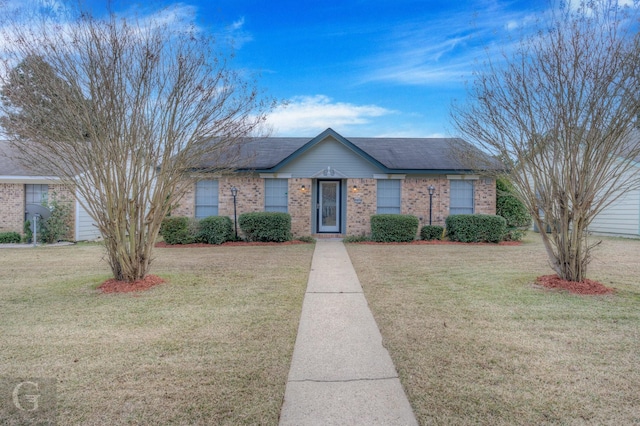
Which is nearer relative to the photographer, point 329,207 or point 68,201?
point 68,201

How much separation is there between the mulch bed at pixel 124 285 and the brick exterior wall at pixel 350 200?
799cm

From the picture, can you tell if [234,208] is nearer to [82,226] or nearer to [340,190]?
[340,190]

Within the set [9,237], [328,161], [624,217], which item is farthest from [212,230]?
[624,217]

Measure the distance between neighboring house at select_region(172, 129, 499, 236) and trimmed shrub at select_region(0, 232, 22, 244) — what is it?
18.3ft

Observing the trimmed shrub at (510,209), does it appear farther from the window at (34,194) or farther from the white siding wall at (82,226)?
the window at (34,194)

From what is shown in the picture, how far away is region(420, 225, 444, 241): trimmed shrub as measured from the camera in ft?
44.6

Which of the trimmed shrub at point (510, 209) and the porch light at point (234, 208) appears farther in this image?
the trimmed shrub at point (510, 209)

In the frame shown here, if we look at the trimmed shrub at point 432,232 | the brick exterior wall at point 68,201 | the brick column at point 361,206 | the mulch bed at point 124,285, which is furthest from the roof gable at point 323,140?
the mulch bed at point 124,285

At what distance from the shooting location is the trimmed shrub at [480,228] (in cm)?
1291

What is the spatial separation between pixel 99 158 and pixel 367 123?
1454 cm

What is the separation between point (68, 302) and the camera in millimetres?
5160

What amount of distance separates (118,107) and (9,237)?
11225 millimetres

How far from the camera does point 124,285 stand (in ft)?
19.4

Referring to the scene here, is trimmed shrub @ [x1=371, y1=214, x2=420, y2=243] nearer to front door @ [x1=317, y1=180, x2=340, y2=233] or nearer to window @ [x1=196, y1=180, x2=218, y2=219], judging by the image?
front door @ [x1=317, y1=180, x2=340, y2=233]
